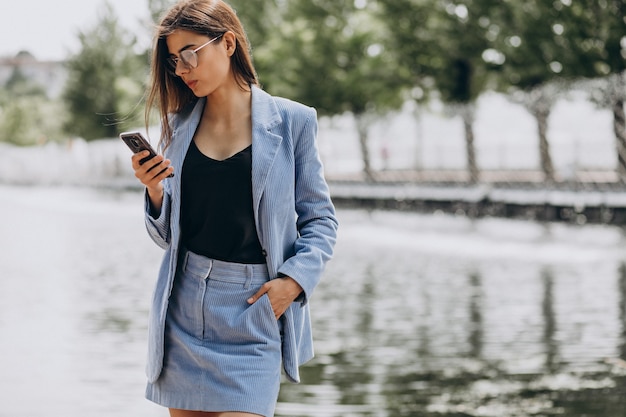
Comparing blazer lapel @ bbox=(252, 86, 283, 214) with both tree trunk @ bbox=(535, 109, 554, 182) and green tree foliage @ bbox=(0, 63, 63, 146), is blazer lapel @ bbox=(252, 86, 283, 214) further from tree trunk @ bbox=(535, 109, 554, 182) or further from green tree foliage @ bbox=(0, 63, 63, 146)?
green tree foliage @ bbox=(0, 63, 63, 146)

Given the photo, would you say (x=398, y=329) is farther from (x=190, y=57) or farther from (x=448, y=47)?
(x=448, y=47)

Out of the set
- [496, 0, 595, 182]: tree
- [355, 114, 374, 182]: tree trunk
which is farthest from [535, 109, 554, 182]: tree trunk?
[355, 114, 374, 182]: tree trunk

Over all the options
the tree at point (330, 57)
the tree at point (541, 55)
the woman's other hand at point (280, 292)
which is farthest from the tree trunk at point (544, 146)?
the woman's other hand at point (280, 292)

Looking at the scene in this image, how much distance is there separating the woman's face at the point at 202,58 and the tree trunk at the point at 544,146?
2995cm

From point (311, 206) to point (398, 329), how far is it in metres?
7.24

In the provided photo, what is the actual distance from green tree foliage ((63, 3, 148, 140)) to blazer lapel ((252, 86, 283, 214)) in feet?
218

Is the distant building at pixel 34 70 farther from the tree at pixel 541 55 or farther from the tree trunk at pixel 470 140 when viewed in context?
the tree at pixel 541 55

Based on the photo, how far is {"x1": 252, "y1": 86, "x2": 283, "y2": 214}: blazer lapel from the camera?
2.94 metres

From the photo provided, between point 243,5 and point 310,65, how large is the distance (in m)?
8.59

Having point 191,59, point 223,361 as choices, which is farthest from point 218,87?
point 223,361

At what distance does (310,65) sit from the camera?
148 feet

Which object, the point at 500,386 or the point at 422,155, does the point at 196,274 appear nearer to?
the point at 500,386

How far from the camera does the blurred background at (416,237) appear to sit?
7.54 m

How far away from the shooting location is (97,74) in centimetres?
6912
